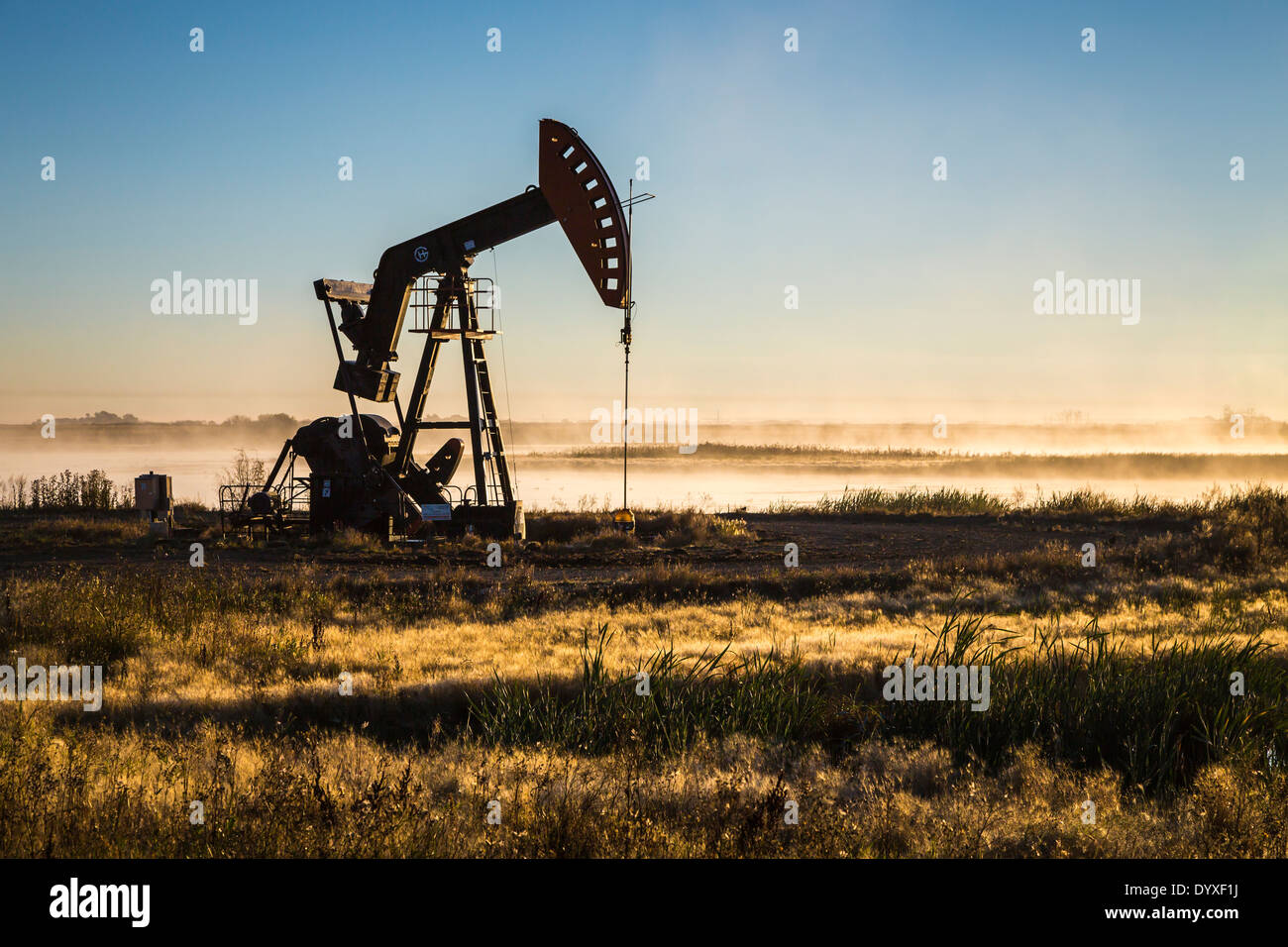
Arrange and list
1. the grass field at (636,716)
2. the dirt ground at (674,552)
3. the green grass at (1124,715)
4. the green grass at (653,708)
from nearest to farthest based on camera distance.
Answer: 1. the grass field at (636,716)
2. the green grass at (1124,715)
3. the green grass at (653,708)
4. the dirt ground at (674,552)

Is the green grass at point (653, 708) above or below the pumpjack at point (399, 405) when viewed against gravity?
below

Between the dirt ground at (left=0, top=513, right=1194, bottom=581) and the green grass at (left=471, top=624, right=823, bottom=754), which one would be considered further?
the dirt ground at (left=0, top=513, right=1194, bottom=581)

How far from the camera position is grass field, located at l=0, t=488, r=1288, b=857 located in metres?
4.85

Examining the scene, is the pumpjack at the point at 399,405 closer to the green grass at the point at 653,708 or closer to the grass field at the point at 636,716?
the grass field at the point at 636,716

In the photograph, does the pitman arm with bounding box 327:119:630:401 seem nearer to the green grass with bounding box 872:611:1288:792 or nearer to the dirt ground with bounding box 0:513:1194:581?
the dirt ground with bounding box 0:513:1194:581

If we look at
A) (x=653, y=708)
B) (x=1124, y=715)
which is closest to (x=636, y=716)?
(x=653, y=708)

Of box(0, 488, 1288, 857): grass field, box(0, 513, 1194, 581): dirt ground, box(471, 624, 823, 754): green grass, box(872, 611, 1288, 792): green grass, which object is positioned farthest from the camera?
box(0, 513, 1194, 581): dirt ground

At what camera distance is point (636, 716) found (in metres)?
7.05

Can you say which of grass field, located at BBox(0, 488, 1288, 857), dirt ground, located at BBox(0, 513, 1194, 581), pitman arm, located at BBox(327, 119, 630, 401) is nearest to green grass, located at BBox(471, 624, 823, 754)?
grass field, located at BBox(0, 488, 1288, 857)

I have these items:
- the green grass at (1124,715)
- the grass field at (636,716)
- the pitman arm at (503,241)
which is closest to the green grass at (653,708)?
the grass field at (636,716)

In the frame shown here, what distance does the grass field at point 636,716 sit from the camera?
485 cm

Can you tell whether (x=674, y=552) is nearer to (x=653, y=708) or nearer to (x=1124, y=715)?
(x=653, y=708)
